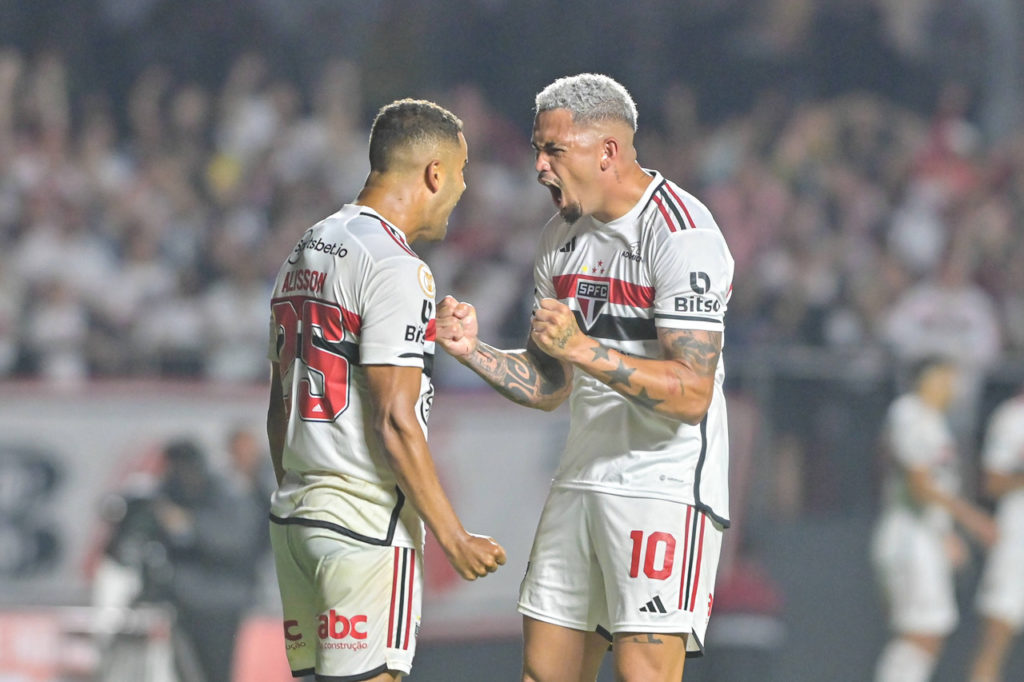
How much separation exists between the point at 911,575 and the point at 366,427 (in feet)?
19.0

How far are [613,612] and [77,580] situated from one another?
13.8ft

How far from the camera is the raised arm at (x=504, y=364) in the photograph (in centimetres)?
414

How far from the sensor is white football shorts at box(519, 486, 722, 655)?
4.08 m

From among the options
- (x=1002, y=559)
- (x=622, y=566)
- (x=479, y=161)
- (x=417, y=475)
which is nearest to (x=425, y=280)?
(x=417, y=475)

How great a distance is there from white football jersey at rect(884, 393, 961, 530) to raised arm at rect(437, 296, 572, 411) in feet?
15.4

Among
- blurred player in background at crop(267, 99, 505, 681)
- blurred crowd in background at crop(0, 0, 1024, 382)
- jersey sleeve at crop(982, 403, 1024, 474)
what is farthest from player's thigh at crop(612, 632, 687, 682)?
jersey sleeve at crop(982, 403, 1024, 474)

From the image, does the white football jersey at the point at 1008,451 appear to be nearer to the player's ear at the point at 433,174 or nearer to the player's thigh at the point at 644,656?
the player's thigh at the point at 644,656

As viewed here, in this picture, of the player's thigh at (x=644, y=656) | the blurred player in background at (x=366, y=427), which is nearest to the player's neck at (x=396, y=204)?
the blurred player in background at (x=366, y=427)

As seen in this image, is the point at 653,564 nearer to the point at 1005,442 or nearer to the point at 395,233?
the point at 395,233

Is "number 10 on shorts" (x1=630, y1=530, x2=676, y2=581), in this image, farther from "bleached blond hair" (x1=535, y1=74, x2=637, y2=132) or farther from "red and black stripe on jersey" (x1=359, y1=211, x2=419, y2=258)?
"bleached blond hair" (x1=535, y1=74, x2=637, y2=132)

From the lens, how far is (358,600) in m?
3.71

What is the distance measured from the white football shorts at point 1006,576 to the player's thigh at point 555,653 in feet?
17.2

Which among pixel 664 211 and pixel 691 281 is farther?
pixel 664 211

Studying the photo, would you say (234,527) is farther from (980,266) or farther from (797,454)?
(980,266)
